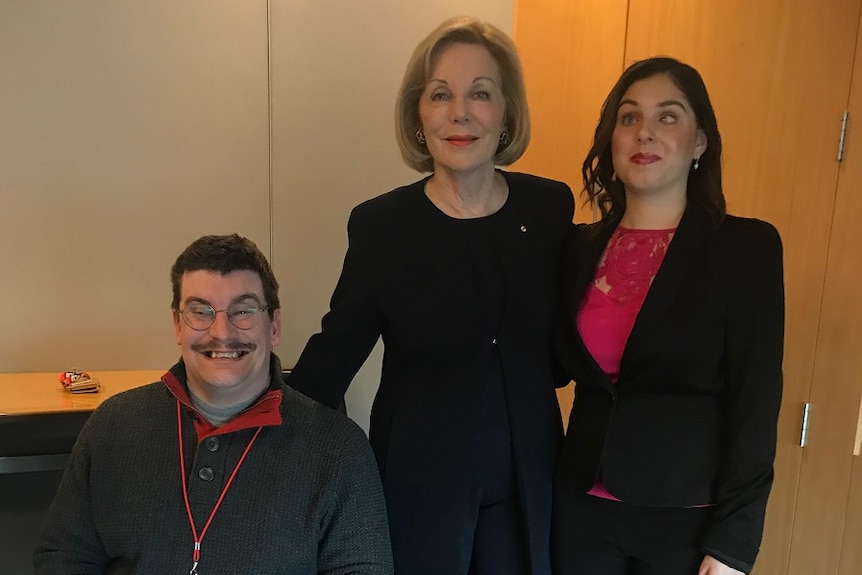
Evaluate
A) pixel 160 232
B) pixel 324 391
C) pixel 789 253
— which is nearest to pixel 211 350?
pixel 324 391

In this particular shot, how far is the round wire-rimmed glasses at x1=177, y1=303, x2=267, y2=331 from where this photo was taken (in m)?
1.33

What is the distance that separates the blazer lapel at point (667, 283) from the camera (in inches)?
48.4

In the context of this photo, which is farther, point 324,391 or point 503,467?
point 324,391

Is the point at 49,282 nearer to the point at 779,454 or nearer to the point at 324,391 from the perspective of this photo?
the point at 324,391

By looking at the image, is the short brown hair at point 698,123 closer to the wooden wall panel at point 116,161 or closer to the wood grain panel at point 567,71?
the wood grain panel at point 567,71

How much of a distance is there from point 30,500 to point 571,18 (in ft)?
8.57

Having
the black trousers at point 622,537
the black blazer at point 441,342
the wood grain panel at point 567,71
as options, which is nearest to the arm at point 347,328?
the black blazer at point 441,342

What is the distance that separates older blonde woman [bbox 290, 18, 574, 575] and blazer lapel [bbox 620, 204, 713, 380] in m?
0.22

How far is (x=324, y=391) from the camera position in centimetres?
149

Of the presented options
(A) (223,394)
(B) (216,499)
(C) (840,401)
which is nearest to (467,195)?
(A) (223,394)

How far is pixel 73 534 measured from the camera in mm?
1303

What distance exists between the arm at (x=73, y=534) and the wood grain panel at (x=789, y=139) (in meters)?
1.59

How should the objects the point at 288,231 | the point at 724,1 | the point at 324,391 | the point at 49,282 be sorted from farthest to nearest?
1. the point at 288,231
2. the point at 49,282
3. the point at 724,1
4. the point at 324,391

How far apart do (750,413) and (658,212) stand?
42cm
